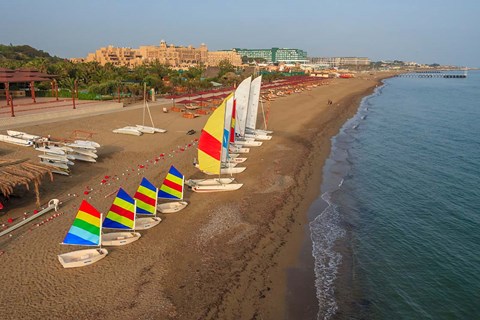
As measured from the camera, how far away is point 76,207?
1705 cm

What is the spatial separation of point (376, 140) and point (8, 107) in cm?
4009

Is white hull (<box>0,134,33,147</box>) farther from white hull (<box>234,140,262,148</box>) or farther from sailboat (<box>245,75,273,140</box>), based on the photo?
sailboat (<box>245,75,273,140</box>)

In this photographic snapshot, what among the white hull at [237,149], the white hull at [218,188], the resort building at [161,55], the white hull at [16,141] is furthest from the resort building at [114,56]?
the white hull at [218,188]

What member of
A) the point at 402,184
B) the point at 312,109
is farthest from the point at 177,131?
the point at 312,109

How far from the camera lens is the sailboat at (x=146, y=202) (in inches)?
626

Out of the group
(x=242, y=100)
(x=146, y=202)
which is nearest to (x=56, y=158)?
(x=146, y=202)

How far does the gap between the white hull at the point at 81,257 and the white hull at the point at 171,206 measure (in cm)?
417

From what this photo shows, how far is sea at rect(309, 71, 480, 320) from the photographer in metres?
12.8

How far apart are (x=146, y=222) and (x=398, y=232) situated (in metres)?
12.7

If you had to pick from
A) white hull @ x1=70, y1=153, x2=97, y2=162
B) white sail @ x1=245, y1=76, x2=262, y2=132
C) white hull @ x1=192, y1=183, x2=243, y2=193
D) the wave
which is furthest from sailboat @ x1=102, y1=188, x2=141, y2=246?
white sail @ x1=245, y1=76, x2=262, y2=132

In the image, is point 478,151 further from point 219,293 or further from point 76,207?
point 76,207

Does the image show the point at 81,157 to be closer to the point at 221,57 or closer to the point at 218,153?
the point at 218,153

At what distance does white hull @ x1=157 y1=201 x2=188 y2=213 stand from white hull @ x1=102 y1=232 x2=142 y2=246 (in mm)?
2585

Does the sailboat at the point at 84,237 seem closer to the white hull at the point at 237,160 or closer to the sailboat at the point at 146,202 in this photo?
the sailboat at the point at 146,202
